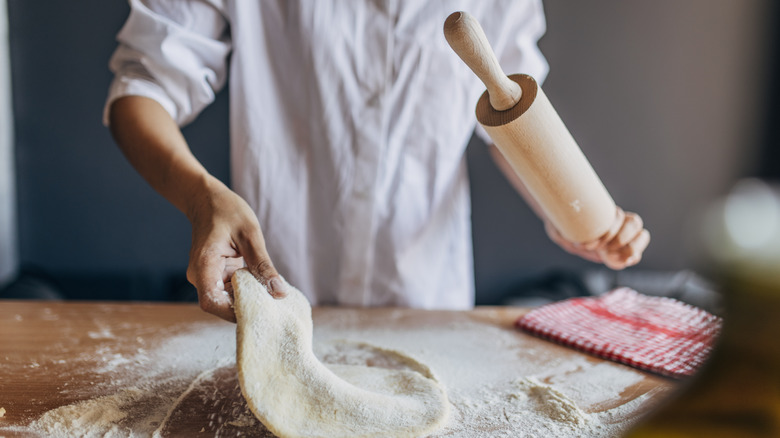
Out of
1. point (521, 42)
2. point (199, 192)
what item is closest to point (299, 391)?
point (199, 192)

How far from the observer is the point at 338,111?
100 centimetres

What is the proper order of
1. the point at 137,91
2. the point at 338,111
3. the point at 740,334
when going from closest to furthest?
the point at 740,334 → the point at 137,91 → the point at 338,111

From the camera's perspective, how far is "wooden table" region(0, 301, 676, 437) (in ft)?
2.05

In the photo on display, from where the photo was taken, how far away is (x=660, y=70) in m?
1.88

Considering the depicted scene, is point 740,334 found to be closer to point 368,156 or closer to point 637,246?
point 637,246

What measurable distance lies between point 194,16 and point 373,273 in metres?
0.55

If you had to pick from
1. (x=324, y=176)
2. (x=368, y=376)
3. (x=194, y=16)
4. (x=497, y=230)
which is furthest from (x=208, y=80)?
(x=497, y=230)

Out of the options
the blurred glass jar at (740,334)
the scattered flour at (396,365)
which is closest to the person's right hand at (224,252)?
the scattered flour at (396,365)

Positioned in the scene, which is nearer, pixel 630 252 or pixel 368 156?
pixel 630 252

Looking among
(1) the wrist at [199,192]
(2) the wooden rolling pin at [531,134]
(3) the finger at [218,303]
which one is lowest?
(3) the finger at [218,303]

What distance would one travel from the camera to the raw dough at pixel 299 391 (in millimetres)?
518

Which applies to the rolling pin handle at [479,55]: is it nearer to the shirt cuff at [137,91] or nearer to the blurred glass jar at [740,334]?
the blurred glass jar at [740,334]

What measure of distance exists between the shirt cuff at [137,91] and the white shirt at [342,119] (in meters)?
0.02

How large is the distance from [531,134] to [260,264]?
0.35 metres
